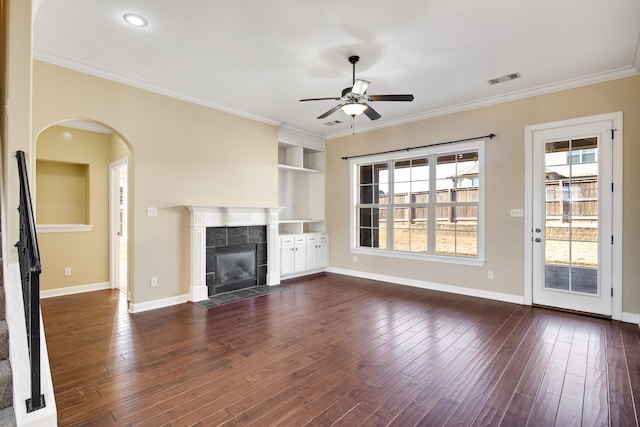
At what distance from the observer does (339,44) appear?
328 cm

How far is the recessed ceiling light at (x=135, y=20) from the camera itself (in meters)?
2.80

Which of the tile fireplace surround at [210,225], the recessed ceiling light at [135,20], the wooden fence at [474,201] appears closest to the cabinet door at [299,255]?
the tile fireplace surround at [210,225]

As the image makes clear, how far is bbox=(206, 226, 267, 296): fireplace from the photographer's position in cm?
489

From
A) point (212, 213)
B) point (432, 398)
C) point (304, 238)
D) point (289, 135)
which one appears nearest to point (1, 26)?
point (212, 213)

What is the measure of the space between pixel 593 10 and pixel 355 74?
2263 millimetres

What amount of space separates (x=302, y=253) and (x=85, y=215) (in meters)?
3.80

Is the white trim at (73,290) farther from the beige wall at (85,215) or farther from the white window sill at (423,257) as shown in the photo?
the white window sill at (423,257)

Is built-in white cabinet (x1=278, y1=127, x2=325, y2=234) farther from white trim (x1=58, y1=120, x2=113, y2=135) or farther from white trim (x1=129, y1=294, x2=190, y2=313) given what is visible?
white trim (x1=58, y1=120, x2=113, y2=135)

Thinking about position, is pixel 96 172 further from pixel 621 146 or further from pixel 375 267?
pixel 621 146

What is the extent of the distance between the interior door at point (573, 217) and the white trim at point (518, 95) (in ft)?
1.75

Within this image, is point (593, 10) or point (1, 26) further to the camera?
point (593, 10)

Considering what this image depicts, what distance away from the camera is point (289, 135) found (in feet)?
20.9

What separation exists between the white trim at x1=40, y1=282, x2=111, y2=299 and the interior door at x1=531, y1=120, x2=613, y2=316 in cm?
672

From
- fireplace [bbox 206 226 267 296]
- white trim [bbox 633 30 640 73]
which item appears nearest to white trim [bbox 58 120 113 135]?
fireplace [bbox 206 226 267 296]
